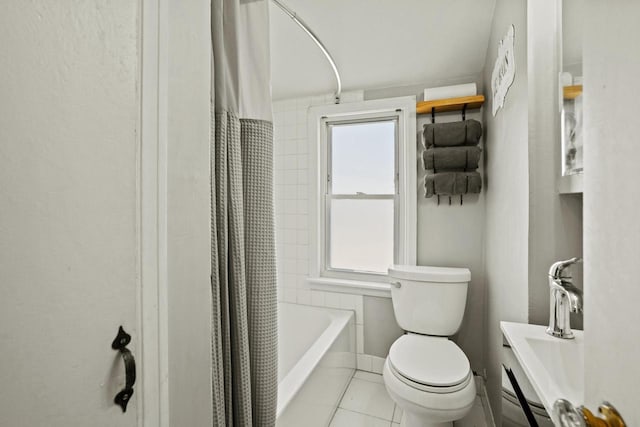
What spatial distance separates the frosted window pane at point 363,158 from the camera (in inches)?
94.3

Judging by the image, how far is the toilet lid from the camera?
135cm

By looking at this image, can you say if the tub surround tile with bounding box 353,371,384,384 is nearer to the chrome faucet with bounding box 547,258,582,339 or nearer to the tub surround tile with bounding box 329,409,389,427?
the tub surround tile with bounding box 329,409,389,427

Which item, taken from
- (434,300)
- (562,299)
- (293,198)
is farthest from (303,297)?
(562,299)

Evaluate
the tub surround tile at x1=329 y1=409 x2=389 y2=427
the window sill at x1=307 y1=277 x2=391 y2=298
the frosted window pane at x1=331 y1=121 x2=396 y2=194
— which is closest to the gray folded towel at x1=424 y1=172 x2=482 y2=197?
the frosted window pane at x1=331 y1=121 x2=396 y2=194

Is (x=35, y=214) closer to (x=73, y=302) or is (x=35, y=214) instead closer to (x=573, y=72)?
(x=73, y=302)

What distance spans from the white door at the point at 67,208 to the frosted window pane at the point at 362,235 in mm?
2083

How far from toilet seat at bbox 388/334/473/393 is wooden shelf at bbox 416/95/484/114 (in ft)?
4.97

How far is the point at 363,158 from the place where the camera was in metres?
2.47

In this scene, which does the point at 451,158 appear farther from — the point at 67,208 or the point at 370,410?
the point at 67,208

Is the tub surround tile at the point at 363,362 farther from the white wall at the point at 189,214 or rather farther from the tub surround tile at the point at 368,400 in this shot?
the white wall at the point at 189,214

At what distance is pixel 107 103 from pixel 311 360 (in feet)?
4.81

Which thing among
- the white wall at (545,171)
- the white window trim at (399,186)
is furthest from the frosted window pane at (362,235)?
the white wall at (545,171)

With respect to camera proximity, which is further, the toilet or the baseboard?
the baseboard

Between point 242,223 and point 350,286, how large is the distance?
1.62m
